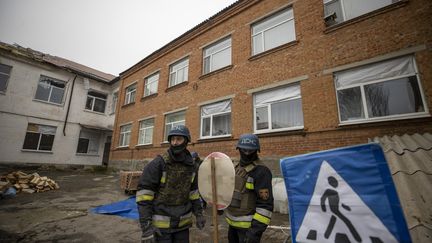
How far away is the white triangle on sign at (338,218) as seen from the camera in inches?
59.4

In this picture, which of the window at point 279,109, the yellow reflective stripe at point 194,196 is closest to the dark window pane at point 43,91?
the window at point 279,109

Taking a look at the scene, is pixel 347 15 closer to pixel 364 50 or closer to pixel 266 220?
pixel 364 50

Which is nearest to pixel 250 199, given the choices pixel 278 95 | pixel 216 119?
pixel 278 95

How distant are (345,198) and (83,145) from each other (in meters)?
20.2

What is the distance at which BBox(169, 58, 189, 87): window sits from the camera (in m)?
11.8

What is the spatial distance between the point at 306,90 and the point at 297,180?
5694 millimetres

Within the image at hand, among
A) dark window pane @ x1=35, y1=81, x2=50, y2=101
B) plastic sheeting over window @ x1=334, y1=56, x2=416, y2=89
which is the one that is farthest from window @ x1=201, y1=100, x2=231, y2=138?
dark window pane @ x1=35, y1=81, x2=50, y2=101

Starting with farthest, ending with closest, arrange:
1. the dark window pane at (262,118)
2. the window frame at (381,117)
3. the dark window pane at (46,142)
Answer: the dark window pane at (46,142), the dark window pane at (262,118), the window frame at (381,117)

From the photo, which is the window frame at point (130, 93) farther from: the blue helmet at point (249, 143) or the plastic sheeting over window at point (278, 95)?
the blue helmet at point (249, 143)

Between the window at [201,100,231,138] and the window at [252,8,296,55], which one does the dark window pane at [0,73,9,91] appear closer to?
the window at [201,100,231,138]

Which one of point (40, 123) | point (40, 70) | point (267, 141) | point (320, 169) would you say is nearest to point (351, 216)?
point (320, 169)

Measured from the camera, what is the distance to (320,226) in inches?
69.2

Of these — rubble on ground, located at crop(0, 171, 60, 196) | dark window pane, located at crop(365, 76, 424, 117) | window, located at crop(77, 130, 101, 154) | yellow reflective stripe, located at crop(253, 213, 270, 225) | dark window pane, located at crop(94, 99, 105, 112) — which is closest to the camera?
yellow reflective stripe, located at crop(253, 213, 270, 225)

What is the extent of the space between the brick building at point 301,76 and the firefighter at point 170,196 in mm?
4978
